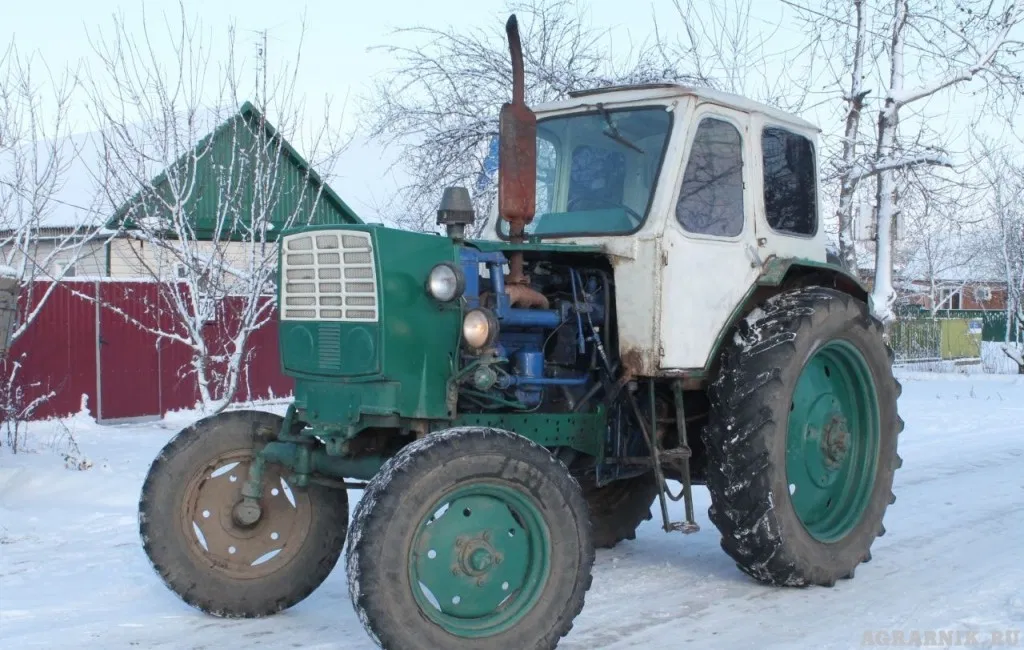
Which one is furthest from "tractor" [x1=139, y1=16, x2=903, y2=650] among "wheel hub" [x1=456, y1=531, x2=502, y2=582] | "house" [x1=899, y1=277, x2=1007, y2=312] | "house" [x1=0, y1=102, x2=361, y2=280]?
"house" [x1=899, y1=277, x2=1007, y2=312]

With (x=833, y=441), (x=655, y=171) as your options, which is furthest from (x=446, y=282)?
(x=833, y=441)

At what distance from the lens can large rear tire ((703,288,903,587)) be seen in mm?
5371

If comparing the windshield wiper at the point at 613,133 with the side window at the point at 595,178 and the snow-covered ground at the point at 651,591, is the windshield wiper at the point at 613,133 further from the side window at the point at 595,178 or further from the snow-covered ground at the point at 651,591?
the snow-covered ground at the point at 651,591

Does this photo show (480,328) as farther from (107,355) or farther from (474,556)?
(107,355)

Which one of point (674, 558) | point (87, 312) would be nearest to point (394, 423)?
point (674, 558)

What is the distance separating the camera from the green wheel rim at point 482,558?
13.9 feet

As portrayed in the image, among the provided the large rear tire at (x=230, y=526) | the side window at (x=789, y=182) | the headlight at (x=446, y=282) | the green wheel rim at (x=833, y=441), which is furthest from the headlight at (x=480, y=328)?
the side window at (x=789, y=182)

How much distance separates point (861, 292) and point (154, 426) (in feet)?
32.8

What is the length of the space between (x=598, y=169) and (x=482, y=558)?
95.0 inches

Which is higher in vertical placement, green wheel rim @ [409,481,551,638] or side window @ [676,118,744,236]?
side window @ [676,118,744,236]

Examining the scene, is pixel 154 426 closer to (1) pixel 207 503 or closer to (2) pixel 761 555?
(1) pixel 207 503

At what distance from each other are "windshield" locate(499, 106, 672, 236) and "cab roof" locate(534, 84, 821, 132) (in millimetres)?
72

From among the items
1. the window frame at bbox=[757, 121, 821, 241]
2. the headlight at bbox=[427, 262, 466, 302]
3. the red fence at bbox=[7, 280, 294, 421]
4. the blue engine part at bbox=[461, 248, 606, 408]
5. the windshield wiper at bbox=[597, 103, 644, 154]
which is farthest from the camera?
the red fence at bbox=[7, 280, 294, 421]

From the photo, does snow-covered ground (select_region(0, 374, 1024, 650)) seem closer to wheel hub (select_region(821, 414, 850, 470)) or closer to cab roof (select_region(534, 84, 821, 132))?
wheel hub (select_region(821, 414, 850, 470))
